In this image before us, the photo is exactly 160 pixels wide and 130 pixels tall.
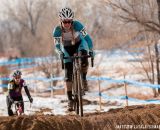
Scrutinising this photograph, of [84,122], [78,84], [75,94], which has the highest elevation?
[78,84]

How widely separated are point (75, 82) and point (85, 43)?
857mm

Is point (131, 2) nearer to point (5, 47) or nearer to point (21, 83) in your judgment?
point (21, 83)

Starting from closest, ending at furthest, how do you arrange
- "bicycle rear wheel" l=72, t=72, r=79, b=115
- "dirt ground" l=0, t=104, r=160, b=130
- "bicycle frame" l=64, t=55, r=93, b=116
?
"dirt ground" l=0, t=104, r=160, b=130 < "bicycle frame" l=64, t=55, r=93, b=116 < "bicycle rear wheel" l=72, t=72, r=79, b=115

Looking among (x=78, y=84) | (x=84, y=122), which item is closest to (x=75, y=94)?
(x=78, y=84)

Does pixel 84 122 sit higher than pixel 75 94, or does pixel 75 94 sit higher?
pixel 75 94

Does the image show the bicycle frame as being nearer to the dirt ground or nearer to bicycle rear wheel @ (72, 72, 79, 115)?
bicycle rear wheel @ (72, 72, 79, 115)

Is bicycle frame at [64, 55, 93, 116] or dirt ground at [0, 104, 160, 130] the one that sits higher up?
bicycle frame at [64, 55, 93, 116]

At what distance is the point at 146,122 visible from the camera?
699 cm

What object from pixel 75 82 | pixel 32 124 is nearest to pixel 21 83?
pixel 75 82

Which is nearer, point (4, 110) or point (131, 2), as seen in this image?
point (4, 110)

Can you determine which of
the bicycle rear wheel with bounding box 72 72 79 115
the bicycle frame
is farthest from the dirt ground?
the bicycle rear wheel with bounding box 72 72 79 115

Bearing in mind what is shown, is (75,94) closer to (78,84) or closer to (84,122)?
(78,84)

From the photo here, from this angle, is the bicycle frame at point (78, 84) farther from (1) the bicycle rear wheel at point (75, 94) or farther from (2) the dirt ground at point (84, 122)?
(2) the dirt ground at point (84, 122)

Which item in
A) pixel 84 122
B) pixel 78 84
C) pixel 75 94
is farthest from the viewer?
pixel 75 94
